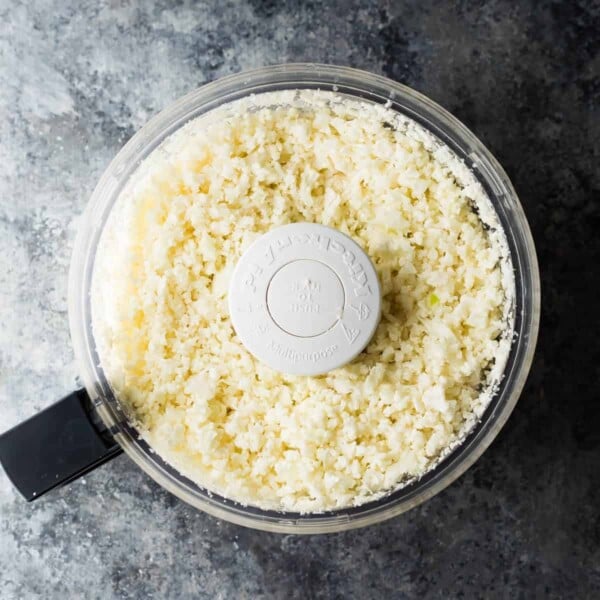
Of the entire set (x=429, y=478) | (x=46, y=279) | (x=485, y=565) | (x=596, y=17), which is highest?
(x=46, y=279)

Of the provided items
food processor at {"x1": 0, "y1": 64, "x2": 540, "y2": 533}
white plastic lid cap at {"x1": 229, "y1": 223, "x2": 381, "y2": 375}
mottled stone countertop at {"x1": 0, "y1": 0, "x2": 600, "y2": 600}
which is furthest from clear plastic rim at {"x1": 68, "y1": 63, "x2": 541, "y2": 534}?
white plastic lid cap at {"x1": 229, "y1": 223, "x2": 381, "y2": 375}

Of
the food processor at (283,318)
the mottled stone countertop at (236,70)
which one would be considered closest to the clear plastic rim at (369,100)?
the food processor at (283,318)

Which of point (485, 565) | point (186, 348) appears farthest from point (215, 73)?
point (485, 565)

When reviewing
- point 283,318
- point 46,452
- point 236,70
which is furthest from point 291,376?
point 236,70

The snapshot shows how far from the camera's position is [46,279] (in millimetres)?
1087

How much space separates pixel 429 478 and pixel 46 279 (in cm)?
59

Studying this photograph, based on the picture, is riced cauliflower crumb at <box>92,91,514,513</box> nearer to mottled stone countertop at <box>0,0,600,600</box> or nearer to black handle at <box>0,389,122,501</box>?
black handle at <box>0,389,122,501</box>

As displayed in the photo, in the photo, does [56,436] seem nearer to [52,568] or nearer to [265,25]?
[52,568]

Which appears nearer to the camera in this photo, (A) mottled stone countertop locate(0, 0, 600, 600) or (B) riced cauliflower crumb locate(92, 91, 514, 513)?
(B) riced cauliflower crumb locate(92, 91, 514, 513)

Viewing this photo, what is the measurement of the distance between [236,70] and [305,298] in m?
0.39

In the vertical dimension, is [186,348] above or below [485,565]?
above

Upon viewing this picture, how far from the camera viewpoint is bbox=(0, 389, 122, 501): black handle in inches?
34.0

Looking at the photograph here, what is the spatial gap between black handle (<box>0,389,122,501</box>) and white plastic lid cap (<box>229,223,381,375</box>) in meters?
0.22

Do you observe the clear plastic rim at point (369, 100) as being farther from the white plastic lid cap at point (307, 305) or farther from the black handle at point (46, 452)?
the white plastic lid cap at point (307, 305)
